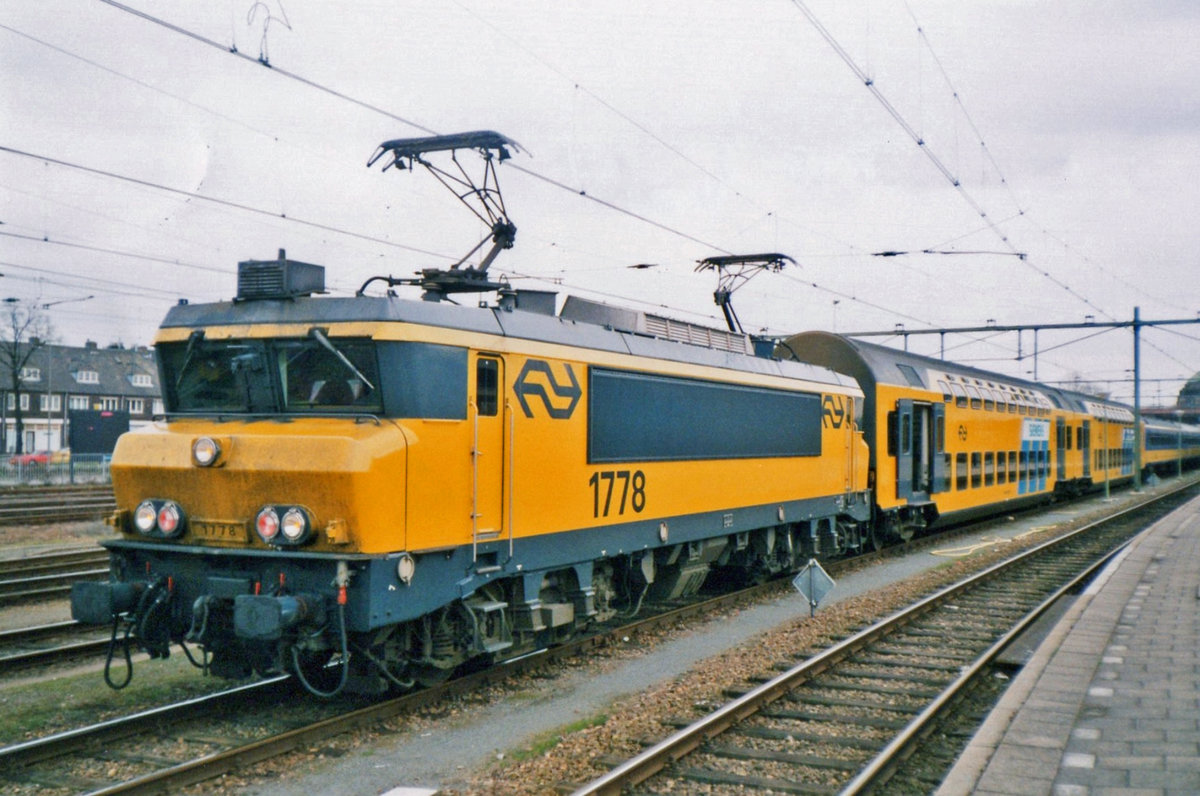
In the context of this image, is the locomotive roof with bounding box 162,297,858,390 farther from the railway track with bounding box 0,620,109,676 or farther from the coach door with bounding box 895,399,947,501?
the coach door with bounding box 895,399,947,501

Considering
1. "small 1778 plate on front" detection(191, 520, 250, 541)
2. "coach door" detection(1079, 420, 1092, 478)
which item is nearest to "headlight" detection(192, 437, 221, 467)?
"small 1778 plate on front" detection(191, 520, 250, 541)

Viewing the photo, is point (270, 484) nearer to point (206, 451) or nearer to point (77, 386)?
point (206, 451)

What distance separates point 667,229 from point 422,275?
9507mm

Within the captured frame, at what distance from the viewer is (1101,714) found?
761 cm

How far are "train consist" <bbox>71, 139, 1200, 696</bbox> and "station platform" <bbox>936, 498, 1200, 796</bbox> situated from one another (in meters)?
4.08

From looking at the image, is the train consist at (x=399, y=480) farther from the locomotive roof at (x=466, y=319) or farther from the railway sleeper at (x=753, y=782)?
the railway sleeper at (x=753, y=782)

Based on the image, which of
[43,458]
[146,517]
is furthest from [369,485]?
[43,458]

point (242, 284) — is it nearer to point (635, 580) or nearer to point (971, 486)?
point (635, 580)

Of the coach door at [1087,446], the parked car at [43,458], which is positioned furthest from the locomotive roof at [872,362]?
the parked car at [43,458]

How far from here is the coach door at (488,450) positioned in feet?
27.2

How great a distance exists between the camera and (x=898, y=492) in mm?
19656

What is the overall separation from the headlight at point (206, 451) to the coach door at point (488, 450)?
2027mm

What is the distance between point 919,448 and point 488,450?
1468 cm

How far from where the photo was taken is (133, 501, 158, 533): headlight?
7812 mm
